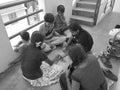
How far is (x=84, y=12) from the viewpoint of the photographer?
342 centimetres

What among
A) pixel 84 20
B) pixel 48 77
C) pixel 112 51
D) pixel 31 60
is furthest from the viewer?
pixel 84 20

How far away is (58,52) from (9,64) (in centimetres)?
94

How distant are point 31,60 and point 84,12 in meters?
2.79

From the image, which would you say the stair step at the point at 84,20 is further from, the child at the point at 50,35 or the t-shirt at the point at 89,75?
the t-shirt at the point at 89,75

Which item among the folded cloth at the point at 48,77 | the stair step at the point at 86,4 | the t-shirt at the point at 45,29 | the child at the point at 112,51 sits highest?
the stair step at the point at 86,4

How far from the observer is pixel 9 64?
5.83 feet

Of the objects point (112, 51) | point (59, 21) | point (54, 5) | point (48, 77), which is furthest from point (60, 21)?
point (48, 77)

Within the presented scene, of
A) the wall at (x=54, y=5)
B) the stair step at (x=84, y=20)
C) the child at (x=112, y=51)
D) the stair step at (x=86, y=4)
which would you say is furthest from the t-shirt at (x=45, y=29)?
the stair step at (x=86, y=4)

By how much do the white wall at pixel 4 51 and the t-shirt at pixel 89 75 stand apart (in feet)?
4.05

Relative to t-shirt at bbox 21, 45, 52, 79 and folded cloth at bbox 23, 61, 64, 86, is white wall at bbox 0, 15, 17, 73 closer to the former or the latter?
folded cloth at bbox 23, 61, 64, 86

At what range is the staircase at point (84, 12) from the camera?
10.7 feet

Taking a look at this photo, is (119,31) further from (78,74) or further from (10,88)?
(10,88)

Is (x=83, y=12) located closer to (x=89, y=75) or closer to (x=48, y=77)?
(x=48, y=77)

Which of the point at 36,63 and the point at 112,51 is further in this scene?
the point at 112,51
